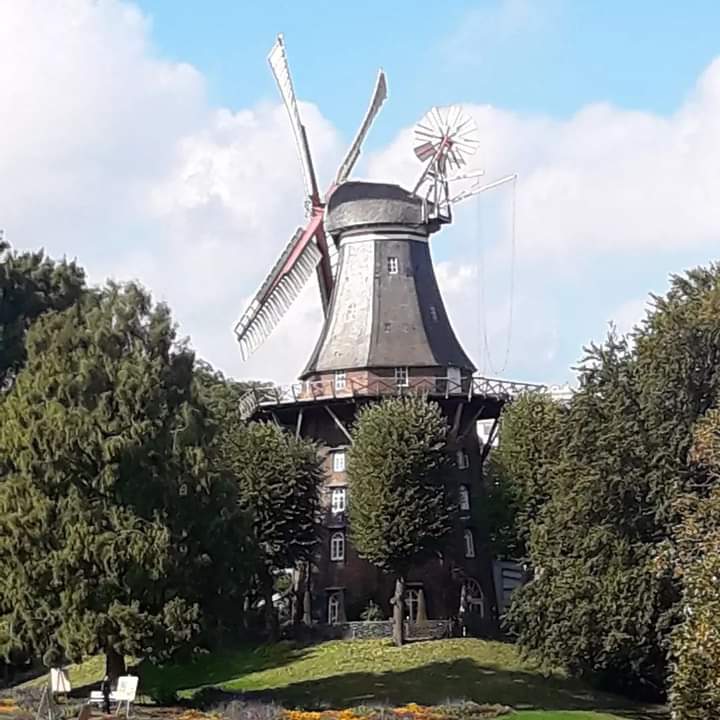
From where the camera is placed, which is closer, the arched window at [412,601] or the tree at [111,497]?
the tree at [111,497]

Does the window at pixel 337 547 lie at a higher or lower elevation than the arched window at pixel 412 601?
higher

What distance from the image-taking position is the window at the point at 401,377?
66.4 metres

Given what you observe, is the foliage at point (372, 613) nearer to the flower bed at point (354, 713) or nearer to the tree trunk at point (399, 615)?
the tree trunk at point (399, 615)

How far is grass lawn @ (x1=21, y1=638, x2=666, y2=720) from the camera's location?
49.5 meters

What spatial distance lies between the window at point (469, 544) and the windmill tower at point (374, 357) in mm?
90

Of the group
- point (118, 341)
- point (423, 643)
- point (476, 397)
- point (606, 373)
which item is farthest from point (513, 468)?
point (118, 341)

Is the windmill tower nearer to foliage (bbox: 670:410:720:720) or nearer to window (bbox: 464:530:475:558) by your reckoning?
window (bbox: 464:530:475:558)

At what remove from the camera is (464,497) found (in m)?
66.9

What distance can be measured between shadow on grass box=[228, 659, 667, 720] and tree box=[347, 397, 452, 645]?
478 cm

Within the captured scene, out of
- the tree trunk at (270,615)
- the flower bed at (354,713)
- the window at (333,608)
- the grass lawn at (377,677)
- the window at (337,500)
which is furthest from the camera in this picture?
the window at (337,500)

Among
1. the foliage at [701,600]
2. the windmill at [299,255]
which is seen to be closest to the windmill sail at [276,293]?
the windmill at [299,255]

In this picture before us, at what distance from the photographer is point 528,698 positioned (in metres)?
51.1

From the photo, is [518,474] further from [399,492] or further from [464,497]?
[399,492]

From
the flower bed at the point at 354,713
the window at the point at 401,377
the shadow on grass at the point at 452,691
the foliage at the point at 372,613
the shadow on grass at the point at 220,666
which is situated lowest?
the flower bed at the point at 354,713
